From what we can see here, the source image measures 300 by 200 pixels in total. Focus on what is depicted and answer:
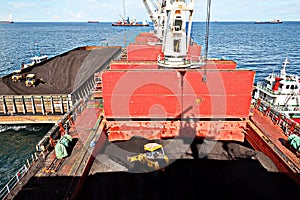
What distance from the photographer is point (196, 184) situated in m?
14.2

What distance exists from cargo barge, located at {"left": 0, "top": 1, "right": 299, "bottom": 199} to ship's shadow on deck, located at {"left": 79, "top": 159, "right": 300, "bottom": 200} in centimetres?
6

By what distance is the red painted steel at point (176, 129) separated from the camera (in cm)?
1855

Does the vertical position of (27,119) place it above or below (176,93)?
below

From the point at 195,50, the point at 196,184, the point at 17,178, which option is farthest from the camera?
the point at 195,50

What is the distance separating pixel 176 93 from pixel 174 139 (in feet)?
14.5

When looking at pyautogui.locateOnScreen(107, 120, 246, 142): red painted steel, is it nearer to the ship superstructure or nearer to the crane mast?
the ship superstructure

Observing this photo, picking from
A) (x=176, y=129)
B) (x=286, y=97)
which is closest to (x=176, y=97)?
(x=176, y=129)

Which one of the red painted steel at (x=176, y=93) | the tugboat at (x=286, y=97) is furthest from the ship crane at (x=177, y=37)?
the tugboat at (x=286, y=97)

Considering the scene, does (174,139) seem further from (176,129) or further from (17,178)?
(17,178)

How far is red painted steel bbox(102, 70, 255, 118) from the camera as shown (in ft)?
56.0

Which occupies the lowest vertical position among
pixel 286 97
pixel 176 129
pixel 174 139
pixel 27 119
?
pixel 27 119

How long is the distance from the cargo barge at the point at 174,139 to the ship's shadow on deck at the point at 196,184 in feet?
0.21

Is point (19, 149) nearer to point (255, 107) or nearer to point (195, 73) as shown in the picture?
point (195, 73)

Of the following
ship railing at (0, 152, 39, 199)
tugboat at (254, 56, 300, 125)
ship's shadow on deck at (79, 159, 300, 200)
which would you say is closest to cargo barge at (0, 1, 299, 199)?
ship's shadow on deck at (79, 159, 300, 200)
